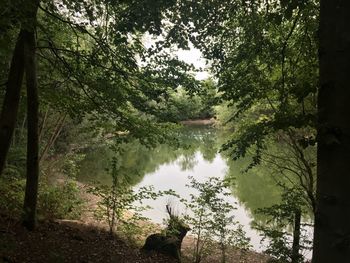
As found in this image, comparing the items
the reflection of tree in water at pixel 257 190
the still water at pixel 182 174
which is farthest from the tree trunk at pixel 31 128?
the reflection of tree in water at pixel 257 190

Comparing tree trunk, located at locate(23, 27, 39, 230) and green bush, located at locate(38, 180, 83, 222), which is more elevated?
tree trunk, located at locate(23, 27, 39, 230)

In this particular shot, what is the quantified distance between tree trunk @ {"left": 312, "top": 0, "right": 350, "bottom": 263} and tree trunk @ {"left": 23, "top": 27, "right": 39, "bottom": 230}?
4665mm

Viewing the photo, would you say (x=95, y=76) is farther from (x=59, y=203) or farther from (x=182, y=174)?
(x=182, y=174)

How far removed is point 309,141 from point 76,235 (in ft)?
19.4

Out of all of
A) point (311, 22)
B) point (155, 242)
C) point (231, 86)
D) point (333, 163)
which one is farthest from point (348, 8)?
point (155, 242)

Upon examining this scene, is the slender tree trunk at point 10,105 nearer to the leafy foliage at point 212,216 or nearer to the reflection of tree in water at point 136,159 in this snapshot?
the leafy foliage at point 212,216

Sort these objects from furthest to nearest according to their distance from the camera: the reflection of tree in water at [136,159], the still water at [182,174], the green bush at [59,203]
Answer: the reflection of tree in water at [136,159]
the still water at [182,174]
the green bush at [59,203]

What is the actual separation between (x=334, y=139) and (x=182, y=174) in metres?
19.6

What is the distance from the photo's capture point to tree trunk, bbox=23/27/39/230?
5273 millimetres

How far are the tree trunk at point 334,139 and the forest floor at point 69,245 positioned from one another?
11.0ft

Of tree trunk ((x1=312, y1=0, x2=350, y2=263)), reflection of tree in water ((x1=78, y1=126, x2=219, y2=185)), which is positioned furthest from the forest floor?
reflection of tree in water ((x1=78, y1=126, x2=219, y2=185))

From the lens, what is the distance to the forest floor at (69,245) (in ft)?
16.8

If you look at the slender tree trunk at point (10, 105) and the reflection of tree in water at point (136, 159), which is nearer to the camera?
the slender tree trunk at point (10, 105)

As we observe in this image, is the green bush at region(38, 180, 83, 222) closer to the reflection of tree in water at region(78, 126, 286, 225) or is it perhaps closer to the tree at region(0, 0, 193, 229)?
the reflection of tree in water at region(78, 126, 286, 225)
